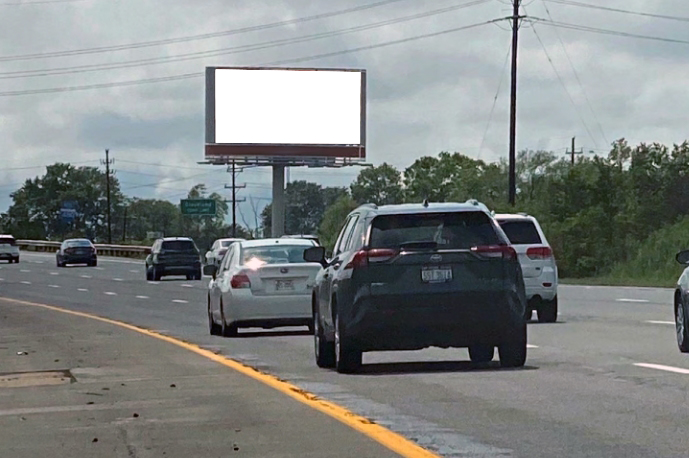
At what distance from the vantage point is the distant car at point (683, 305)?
18.4 m

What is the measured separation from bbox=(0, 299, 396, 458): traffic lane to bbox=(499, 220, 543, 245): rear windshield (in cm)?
728

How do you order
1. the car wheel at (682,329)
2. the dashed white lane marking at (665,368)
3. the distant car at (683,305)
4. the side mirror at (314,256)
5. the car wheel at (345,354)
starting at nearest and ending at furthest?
1. the dashed white lane marking at (665,368)
2. the car wheel at (345,354)
3. the distant car at (683,305)
4. the car wheel at (682,329)
5. the side mirror at (314,256)

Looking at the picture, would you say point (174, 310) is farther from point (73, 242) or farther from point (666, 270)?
point (73, 242)

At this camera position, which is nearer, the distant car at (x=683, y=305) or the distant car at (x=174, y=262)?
the distant car at (x=683, y=305)

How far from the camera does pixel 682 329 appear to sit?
19.0m

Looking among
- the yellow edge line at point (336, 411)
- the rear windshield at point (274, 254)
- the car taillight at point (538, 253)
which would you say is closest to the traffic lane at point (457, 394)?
the yellow edge line at point (336, 411)

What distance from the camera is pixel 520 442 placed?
1120 cm

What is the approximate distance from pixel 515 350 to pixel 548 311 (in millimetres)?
10723

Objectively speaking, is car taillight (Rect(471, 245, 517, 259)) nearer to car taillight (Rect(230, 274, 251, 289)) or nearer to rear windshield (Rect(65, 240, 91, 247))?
car taillight (Rect(230, 274, 251, 289))

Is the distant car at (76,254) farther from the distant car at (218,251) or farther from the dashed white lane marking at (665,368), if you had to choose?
the dashed white lane marking at (665,368)

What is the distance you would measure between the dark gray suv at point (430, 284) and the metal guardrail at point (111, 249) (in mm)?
77083

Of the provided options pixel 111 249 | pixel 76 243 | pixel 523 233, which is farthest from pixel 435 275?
pixel 111 249

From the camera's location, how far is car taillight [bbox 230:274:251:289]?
2533 centimetres

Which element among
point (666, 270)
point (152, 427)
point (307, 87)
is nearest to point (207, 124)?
point (307, 87)
